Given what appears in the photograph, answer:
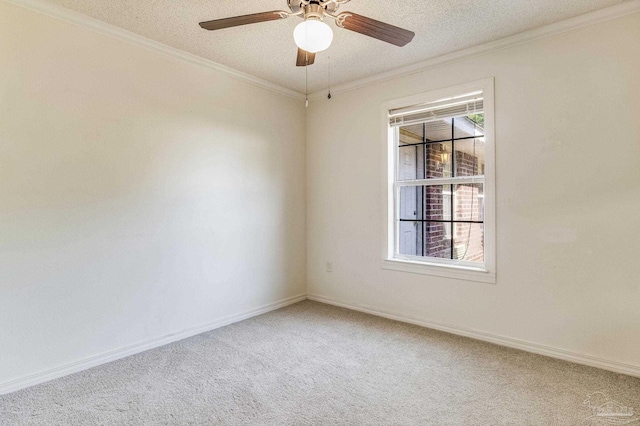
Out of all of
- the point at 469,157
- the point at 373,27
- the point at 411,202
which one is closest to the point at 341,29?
the point at 373,27

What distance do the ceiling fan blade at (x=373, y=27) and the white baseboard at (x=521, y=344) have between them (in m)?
2.37

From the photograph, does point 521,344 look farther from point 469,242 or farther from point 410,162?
point 410,162

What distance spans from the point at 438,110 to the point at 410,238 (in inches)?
49.0

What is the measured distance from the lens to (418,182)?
341 cm

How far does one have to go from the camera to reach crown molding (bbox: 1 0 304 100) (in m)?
2.29

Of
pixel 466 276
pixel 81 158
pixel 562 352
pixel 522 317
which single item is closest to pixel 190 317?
pixel 81 158

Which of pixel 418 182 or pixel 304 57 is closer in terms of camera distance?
pixel 304 57

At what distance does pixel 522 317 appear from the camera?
9.09 feet

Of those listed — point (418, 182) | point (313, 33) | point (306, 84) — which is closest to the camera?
point (313, 33)

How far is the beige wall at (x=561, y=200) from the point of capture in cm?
237

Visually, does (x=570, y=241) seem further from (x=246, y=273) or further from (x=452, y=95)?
(x=246, y=273)

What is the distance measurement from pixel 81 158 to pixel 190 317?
1534 mm

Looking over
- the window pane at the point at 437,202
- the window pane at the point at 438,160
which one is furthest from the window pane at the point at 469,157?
the window pane at the point at 437,202

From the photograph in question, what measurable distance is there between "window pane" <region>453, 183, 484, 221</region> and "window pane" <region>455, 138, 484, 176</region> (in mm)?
122
